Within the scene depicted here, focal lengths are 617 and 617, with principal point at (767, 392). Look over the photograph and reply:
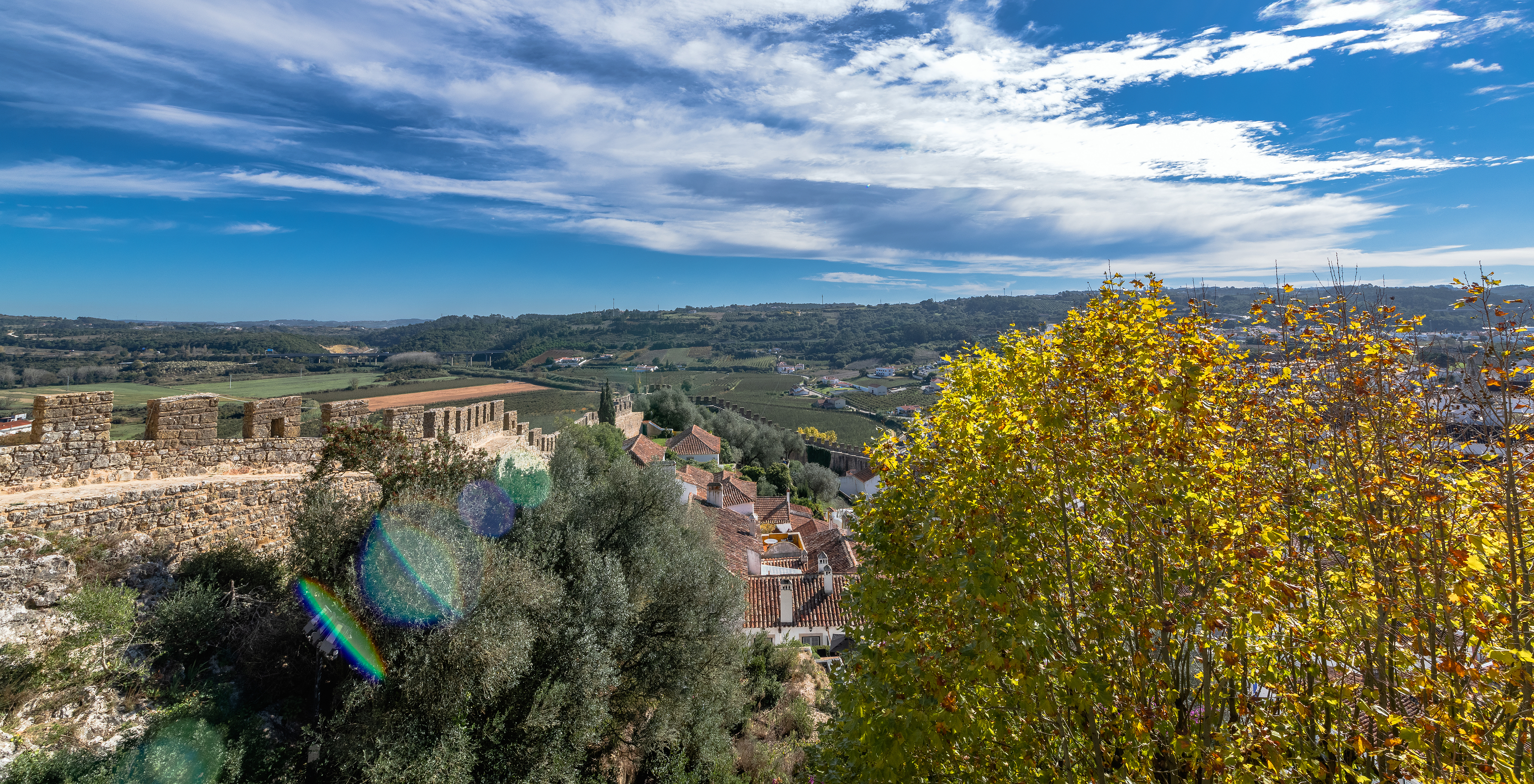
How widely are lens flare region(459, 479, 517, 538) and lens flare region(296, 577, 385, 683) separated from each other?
182 cm

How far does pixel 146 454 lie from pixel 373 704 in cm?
478

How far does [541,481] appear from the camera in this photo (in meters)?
11.8

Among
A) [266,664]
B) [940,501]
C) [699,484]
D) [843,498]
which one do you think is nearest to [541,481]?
[266,664]

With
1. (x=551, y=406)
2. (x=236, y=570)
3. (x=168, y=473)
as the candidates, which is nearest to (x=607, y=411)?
(x=551, y=406)

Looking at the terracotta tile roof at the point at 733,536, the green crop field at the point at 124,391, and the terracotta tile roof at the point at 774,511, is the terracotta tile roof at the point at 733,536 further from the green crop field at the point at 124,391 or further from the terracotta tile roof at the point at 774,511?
the green crop field at the point at 124,391

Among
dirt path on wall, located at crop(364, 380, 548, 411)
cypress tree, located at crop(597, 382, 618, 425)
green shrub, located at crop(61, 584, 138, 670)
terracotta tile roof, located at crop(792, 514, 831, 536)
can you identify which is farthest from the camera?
cypress tree, located at crop(597, 382, 618, 425)

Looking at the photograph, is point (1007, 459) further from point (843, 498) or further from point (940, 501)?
point (843, 498)

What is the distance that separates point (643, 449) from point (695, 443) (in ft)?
21.9

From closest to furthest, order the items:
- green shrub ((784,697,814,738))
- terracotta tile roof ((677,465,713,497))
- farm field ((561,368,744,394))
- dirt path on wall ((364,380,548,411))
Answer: green shrub ((784,697,814,738)) → dirt path on wall ((364,380,548,411)) → terracotta tile roof ((677,465,713,497)) → farm field ((561,368,744,394))

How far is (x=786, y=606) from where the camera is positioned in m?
17.8

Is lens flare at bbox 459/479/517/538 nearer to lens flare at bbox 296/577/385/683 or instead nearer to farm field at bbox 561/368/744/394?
lens flare at bbox 296/577/385/683

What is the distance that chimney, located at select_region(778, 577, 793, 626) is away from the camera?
696 inches

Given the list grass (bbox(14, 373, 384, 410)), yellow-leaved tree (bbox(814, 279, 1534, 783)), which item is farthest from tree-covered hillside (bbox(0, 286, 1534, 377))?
grass (bbox(14, 373, 384, 410))

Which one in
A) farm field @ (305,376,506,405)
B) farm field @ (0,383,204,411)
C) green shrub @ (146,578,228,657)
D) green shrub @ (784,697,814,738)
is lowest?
green shrub @ (784,697,814,738)
